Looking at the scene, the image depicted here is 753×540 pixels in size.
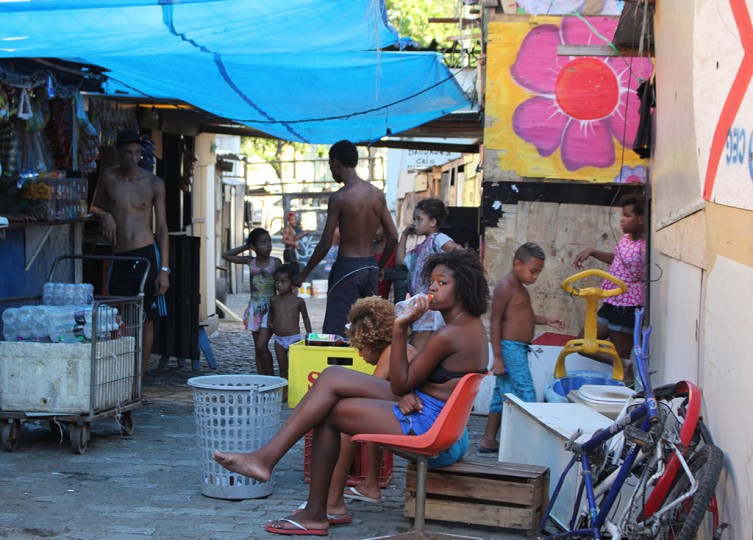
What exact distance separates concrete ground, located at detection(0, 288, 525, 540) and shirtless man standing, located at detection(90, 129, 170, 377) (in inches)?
48.0

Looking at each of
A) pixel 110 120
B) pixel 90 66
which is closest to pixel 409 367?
Answer: pixel 90 66

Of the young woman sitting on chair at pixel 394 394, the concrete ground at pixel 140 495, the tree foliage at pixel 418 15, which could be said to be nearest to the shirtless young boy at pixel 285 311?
the concrete ground at pixel 140 495

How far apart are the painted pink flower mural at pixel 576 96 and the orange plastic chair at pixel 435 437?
4379 mm

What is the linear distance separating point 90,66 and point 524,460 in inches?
181

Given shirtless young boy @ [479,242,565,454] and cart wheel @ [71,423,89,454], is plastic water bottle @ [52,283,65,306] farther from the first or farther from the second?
shirtless young boy @ [479,242,565,454]

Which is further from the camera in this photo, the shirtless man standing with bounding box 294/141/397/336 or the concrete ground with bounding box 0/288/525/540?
the shirtless man standing with bounding box 294/141/397/336

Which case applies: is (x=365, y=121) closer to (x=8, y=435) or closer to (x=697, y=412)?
(x=8, y=435)

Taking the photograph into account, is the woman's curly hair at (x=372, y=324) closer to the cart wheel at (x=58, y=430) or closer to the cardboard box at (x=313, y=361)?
the cardboard box at (x=313, y=361)

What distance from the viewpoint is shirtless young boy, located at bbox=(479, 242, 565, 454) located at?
668 cm

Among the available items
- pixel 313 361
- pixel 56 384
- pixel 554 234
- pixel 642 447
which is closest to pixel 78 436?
pixel 56 384

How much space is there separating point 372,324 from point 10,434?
9.10ft

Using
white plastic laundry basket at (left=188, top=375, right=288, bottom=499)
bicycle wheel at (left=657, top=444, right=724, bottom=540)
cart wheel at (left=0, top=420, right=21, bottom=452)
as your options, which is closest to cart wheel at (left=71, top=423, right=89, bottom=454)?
cart wheel at (left=0, top=420, right=21, bottom=452)

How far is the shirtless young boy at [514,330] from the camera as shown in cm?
668

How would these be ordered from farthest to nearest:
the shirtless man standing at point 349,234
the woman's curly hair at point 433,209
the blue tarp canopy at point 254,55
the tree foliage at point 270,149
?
the tree foliage at point 270,149, the woman's curly hair at point 433,209, the shirtless man standing at point 349,234, the blue tarp canopy at point 254,55
